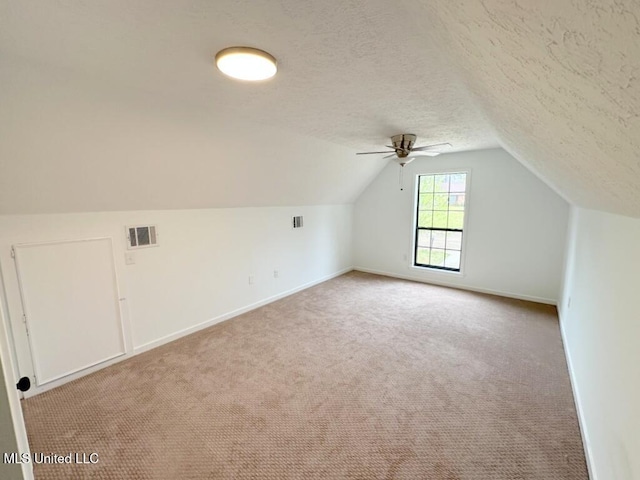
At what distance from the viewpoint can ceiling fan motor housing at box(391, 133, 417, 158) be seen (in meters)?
3.10

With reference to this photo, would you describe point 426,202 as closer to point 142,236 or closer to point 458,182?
point 458,182

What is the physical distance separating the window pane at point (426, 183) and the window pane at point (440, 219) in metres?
0.45

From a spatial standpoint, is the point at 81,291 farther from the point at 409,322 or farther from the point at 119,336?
the point at 409,322

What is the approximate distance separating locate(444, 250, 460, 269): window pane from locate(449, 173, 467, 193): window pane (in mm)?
1074

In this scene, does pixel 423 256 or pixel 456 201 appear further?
pixel 423 256

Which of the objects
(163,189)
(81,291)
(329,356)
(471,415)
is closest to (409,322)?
(329,356)

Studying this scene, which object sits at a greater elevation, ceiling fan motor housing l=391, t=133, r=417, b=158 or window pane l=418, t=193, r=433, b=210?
ceiling fan motor housing l=391, t=133, r=417, b=158

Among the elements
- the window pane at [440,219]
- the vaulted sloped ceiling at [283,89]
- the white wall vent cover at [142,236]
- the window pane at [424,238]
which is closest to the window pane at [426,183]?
the window pane at [440,219]

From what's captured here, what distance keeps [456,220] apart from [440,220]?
265 mm

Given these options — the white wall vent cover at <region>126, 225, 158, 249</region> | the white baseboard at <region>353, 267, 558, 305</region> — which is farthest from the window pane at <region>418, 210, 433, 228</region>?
the white wall vent cover at <region>126, 225, 158, 249</region>

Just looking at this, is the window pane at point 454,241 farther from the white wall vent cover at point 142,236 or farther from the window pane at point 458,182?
the white wall vent cover at point 142,236

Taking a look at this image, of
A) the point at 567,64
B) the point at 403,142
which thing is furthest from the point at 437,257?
the point at 567,64

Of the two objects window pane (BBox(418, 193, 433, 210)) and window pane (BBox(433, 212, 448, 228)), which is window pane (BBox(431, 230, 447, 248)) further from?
window pane (BBox(418, 193, 433, 210))

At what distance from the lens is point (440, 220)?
5094mm
